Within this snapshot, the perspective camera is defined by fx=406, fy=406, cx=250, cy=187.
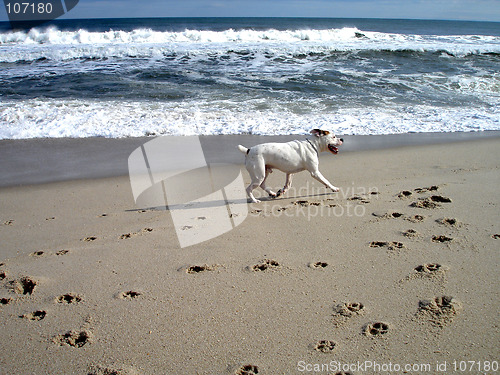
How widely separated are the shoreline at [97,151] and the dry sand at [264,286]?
1.23 meters

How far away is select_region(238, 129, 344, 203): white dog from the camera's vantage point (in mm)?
5102

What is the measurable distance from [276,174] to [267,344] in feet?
13.2

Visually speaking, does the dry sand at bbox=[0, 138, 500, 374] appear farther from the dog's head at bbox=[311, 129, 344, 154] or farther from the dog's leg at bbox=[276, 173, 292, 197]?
the dog's head at bbox=[311, 129, 344, 154]

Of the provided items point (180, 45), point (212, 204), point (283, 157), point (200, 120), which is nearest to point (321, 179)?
point (283, 157)

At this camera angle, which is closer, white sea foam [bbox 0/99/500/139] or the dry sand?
the dry sand

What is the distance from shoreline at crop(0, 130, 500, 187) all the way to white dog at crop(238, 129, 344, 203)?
172cm

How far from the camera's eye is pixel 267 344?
2.59 metres

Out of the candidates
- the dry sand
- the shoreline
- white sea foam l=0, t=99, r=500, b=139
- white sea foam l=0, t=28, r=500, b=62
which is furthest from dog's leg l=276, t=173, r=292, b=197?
white sea foam l=0, t=28, r=500, b=62

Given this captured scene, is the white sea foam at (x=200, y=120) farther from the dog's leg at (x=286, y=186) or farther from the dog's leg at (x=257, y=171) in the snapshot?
the dog's leg at (x=257, y=171)

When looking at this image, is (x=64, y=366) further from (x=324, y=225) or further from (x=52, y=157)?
(x=52, y=157)

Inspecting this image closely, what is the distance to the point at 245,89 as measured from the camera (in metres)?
12.4

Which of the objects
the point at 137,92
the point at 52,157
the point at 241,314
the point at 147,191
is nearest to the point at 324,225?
the point at 241,314

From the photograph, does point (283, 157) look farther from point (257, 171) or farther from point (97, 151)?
point (97, 151)

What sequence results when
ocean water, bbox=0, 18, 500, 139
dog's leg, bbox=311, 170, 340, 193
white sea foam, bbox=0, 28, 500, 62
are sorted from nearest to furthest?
dog's leg, bbox=311, 170, 340, 193 → ocean water, bbox=0, 18, 500, 139 → white sea foam, bbox=0, 28, 500, 62
